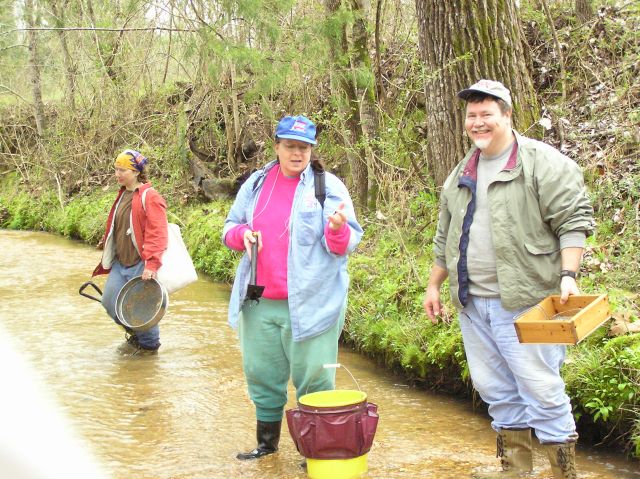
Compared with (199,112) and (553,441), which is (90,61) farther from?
(553,441)

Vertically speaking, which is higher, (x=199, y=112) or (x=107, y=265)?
(x=199, y=112)

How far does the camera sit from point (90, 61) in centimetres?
2116

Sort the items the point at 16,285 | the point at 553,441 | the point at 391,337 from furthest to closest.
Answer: the point at 16,285, the point at 391,337, the point at 553,441

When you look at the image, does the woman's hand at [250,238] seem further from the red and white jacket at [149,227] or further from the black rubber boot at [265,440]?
the red and white jacket at [149,227]

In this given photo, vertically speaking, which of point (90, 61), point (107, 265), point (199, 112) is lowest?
point (107, 265)

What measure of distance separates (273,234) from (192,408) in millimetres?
2229

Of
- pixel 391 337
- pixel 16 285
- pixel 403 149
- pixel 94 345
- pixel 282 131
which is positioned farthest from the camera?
pixel 16 285

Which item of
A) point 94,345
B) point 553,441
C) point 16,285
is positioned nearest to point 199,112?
point 16,285

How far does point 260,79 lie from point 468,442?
787 cm

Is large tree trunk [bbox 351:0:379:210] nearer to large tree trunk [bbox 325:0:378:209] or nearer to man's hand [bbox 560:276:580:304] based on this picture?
large tree trunk [bbox 325:0:378:209]

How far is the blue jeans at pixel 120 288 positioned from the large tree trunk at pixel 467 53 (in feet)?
11.0

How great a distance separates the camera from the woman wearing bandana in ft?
24.4

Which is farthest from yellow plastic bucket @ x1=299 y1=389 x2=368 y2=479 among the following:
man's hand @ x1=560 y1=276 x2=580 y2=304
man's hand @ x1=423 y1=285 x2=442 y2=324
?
man's hand @ x1=560 y1=276 x2=580 y2=304

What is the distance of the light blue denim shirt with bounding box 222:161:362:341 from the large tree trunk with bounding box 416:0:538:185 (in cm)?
287
